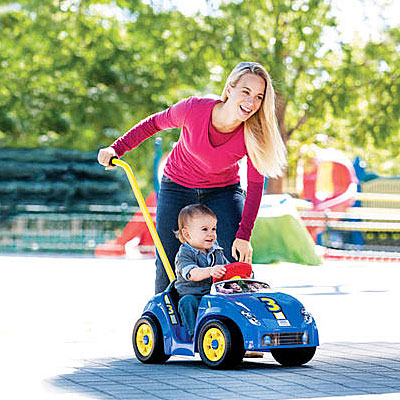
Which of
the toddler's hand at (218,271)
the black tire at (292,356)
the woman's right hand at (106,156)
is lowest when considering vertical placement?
the black tire at (292,356)

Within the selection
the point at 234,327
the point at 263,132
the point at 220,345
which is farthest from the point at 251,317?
the point at 263,132

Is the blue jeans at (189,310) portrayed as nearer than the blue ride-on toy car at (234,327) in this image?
No

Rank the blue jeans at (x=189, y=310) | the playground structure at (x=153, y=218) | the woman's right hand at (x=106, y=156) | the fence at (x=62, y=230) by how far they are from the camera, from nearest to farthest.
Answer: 1. the blue jeans at (x=189, y=310)
2. the woman's right hand at (x=106, y=156)
3. the playground structure at (x=153, y=218)
4. the fence at (x=62, y=230)

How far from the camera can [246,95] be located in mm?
6195

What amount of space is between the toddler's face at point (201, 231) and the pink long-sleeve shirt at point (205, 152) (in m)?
0.21

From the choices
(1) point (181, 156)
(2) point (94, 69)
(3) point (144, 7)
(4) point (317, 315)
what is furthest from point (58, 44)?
(1) point (181, 156)

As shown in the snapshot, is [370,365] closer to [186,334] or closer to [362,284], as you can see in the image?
[186,334]

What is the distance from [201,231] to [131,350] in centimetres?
149

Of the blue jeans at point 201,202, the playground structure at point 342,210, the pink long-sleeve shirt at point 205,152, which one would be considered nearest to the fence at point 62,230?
the playground structure at point 342,210

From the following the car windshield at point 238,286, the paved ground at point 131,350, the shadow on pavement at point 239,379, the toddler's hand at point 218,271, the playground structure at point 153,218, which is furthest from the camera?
the playground structure at point 153,218

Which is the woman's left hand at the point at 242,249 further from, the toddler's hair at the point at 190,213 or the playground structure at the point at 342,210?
the playground structure at the point at 342,210

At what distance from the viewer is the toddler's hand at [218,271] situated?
5.96m

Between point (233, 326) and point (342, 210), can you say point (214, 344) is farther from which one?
point (342, 210)

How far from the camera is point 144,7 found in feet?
89.6
